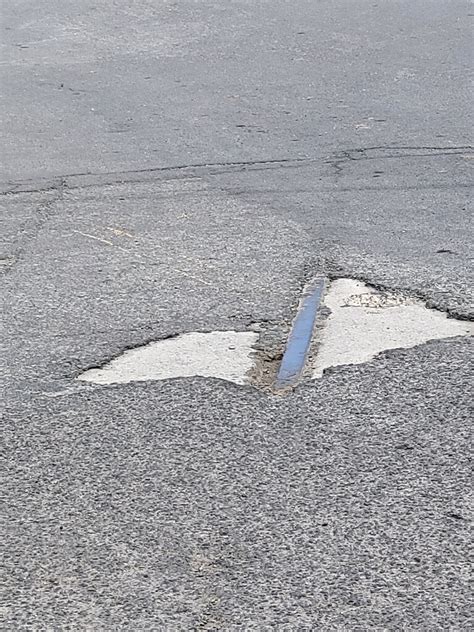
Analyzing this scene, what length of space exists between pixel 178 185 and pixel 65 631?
467cm

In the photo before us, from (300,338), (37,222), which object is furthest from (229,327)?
(37,222)

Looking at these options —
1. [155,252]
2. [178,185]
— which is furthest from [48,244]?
[178,185]

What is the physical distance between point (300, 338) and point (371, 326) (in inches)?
13.4

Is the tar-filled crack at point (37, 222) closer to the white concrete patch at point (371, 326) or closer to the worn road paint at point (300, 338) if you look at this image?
the worn road paint at point (300, 338)

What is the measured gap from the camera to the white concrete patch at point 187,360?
15.9 ft

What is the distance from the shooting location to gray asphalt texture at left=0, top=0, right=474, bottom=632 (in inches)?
138

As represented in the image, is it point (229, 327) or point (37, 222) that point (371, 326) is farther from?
point (37, 222)

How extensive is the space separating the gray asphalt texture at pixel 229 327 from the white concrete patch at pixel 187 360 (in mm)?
89

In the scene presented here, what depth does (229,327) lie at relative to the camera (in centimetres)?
533

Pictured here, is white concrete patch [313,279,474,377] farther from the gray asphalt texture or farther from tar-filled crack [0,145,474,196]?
tar-filled crack [0,145,474,196]

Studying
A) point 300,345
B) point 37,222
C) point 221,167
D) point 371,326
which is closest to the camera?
point 300,345

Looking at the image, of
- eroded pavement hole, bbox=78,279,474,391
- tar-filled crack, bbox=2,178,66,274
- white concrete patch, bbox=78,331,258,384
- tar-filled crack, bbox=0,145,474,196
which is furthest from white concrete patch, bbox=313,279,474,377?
tar-filled crack, bbox=0,145,474,196

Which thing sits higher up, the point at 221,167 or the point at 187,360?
the point at 187,360

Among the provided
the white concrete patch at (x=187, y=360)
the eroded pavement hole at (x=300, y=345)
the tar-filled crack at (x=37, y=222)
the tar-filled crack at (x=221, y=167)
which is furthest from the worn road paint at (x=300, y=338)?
the tar-filled crack at (x=221, y=167)
